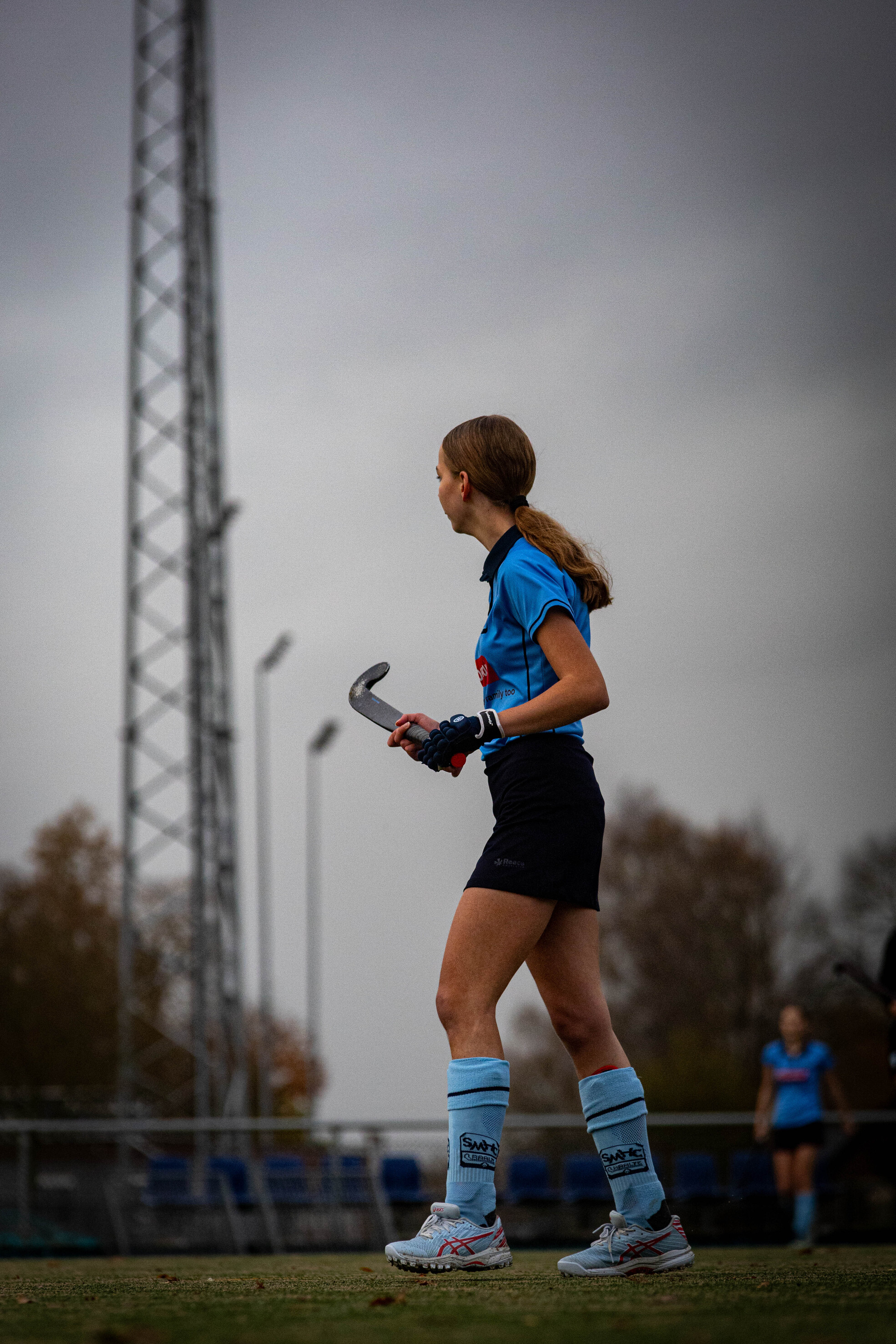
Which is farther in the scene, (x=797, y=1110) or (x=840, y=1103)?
(x=840, y=1103)

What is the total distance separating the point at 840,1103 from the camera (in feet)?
39.2

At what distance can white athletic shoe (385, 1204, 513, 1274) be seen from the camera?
3.38m

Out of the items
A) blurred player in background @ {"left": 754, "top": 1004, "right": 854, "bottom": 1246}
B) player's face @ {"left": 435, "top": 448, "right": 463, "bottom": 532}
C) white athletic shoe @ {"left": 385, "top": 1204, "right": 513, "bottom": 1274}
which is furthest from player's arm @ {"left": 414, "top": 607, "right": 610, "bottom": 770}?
blurred player in background @ {"left": 754, "top": 1004, "right": 854, "bottom": 1246}

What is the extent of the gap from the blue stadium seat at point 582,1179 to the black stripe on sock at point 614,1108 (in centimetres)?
1060

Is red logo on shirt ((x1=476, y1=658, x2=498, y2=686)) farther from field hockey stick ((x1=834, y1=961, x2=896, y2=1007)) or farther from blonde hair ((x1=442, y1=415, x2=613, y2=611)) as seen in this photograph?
field hockey stick ((x1=834, y1=961, x2=896, y2=1007))

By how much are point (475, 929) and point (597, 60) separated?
1212 inches

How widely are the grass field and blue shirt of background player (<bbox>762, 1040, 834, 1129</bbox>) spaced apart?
6897mm

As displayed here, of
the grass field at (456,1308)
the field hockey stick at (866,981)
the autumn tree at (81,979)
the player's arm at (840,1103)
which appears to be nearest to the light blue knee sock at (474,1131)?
the grass field at (456,1308)

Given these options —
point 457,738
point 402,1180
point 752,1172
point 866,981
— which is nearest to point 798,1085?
point 866,981

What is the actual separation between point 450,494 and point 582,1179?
11312mm

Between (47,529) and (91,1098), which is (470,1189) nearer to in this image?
(91,1098)

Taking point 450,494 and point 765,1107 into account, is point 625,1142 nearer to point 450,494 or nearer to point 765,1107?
point 450,494

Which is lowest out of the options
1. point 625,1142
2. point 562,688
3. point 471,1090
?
point 625,1142

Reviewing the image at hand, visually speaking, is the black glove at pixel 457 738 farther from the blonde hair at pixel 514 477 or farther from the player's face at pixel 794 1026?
the player's face at pixel 794 1026
